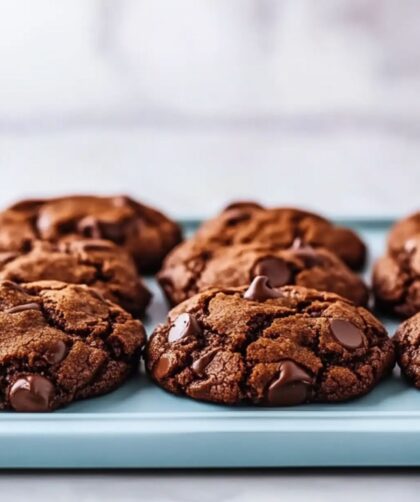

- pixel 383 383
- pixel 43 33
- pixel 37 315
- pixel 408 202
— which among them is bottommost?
pixel 408 202

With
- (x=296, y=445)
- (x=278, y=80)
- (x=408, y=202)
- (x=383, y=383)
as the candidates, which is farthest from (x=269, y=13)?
(x=296, y=445)

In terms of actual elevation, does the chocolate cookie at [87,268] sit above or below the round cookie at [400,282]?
above

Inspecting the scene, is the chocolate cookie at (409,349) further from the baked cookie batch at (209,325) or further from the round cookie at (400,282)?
the round cookie at (400,282)

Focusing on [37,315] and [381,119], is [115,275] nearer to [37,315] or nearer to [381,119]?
[37,315]

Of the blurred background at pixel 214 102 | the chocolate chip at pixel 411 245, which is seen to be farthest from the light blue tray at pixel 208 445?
the blurred background at pixel 214 102

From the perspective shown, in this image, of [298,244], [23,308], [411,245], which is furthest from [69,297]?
[411,245]

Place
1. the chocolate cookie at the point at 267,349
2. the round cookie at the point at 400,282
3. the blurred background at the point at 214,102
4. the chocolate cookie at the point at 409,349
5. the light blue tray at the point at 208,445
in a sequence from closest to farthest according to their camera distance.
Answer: the light blue tray at the point at 208,445 → the chocolate cookie at the point at 267,349 → the chocolate cookie at the point at 409,349 → the round cookie at the point at 400,282 → the blurred background at the point at 214,102
